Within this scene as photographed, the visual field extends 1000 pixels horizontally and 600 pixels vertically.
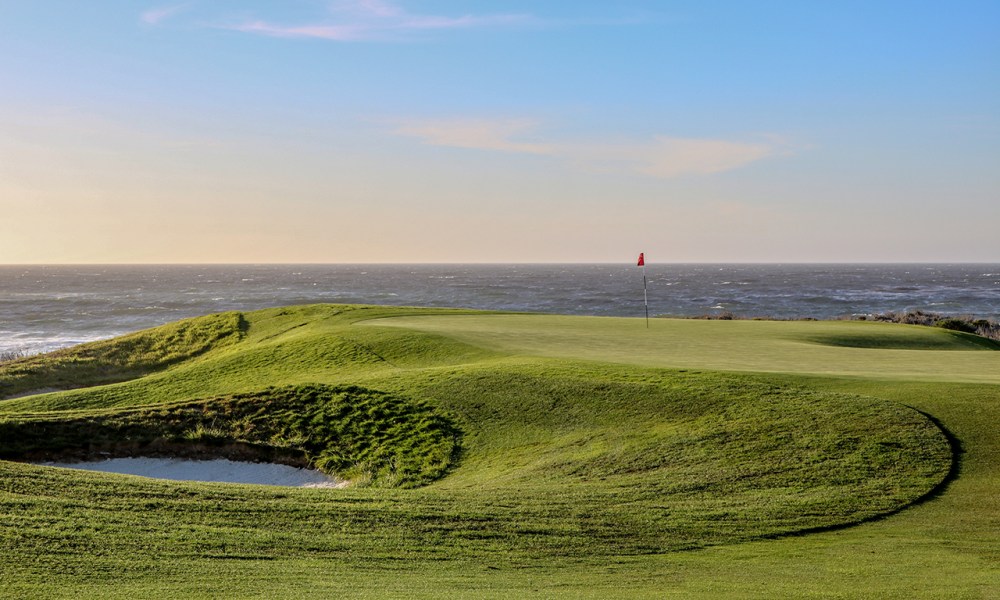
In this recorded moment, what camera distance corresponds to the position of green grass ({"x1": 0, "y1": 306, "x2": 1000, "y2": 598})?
336 inches

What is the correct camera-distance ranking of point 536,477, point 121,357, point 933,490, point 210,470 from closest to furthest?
1. point 933,490
2. point 536,477
3. point 210,470
4. point 121,357

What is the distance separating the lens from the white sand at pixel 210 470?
17.1 metres

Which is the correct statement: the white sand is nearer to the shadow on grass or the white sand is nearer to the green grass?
the green grass

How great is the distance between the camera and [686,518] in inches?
440

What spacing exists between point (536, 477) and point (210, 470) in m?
8.06

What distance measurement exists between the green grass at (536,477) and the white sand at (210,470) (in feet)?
1.72

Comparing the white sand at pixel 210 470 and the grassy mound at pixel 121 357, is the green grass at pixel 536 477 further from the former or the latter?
the grassy mound at pixel 121 357

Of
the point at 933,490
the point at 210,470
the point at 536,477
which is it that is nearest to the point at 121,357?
the point at 210,470

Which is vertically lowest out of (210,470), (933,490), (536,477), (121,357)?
(210,470)

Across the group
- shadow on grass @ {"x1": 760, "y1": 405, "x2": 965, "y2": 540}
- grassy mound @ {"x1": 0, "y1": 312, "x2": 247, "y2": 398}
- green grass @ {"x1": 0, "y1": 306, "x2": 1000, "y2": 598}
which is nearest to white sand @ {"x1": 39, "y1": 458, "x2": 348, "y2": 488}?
green grass @ {"x1": 0, "y1": 306, "x2": 1000, "y2": 598}

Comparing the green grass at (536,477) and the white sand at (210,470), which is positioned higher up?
the green grass at (536,477)

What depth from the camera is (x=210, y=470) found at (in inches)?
694

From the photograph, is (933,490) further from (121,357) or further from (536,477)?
(121,357)

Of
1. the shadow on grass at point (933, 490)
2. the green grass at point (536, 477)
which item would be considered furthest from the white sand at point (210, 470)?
the shadow on grass at point (933, 490)
